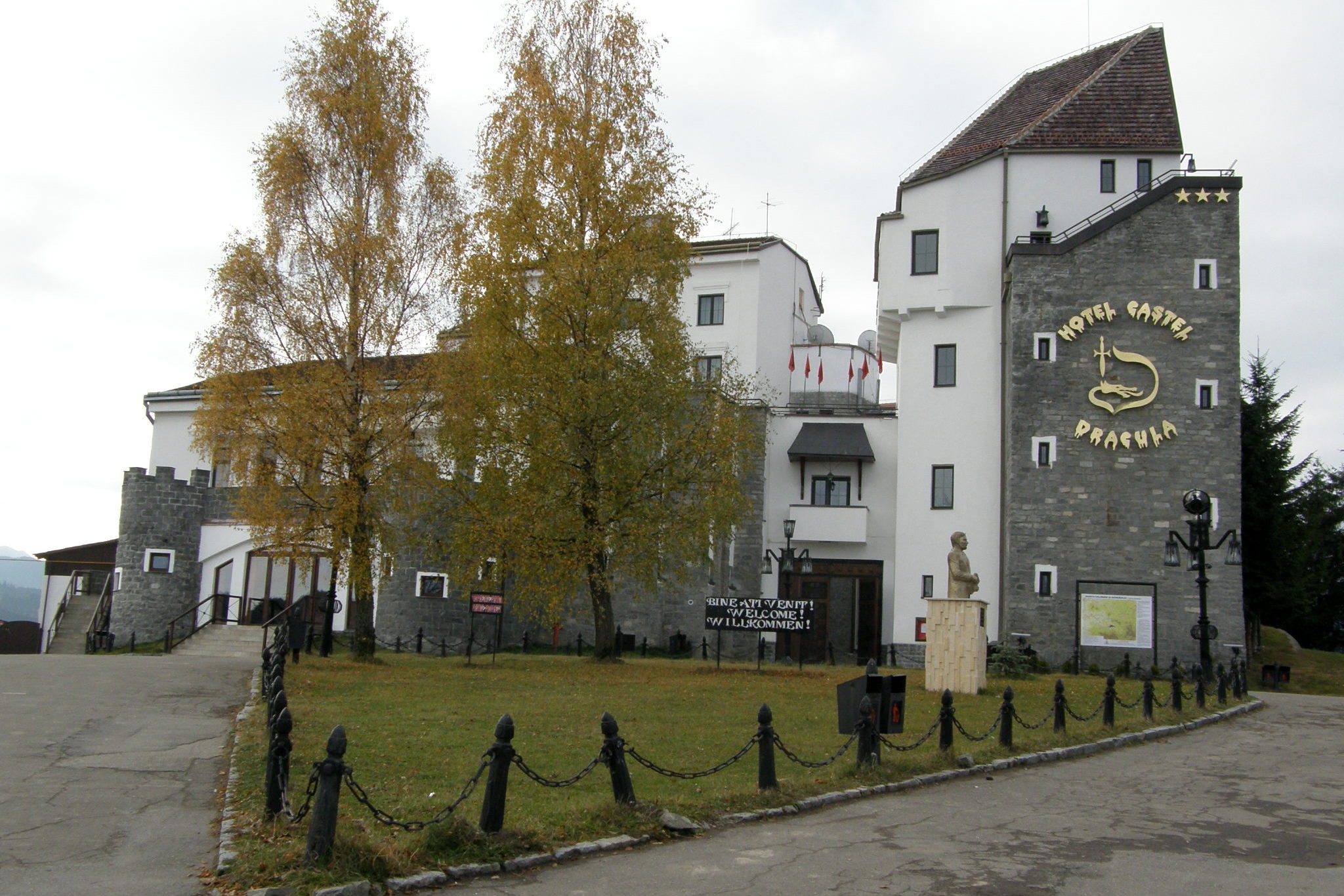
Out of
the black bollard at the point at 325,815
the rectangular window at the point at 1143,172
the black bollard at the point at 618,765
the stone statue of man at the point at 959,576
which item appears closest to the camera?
the black bollard at the point at 325,815

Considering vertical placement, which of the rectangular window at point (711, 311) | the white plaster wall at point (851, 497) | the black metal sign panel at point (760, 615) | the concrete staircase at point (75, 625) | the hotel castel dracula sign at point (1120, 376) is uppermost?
the rectangular window at point (711, 311)

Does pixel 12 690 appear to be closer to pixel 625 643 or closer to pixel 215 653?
pixel 215 653

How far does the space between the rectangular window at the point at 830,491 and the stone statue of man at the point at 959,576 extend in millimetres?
15721

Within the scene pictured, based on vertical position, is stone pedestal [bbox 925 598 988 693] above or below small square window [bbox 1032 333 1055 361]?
below

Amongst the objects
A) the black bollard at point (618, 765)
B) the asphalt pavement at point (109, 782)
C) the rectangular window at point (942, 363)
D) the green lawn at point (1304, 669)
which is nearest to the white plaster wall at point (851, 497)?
the rectangular window at point (942, 363)

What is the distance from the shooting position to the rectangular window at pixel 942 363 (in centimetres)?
3578

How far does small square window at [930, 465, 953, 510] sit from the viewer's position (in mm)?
35125

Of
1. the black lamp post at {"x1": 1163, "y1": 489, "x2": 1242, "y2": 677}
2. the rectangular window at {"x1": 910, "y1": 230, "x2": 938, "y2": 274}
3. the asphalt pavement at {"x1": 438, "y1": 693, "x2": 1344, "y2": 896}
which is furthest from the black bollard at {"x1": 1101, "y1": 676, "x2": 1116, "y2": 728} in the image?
the rectangular window at {"x1": 910, "y1": 230, "x2": 938, "y2": 274}

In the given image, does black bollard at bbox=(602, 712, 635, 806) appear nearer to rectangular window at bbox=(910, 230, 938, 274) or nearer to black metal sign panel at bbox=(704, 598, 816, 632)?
black metal sign panel at bbox=(704, 598, 816, 632)

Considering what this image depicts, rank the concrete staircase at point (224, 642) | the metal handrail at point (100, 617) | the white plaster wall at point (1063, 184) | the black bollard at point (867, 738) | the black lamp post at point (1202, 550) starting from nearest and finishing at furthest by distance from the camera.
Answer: the black bollard at point (867, 738), the black lamp post at point (1202, 550), the concrete staircase at point (224, 642), the white plaster wall at point (1063, 184), the metal handrail at point (100, 617)

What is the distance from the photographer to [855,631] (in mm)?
37219

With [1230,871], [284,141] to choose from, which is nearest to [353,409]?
[284,141]

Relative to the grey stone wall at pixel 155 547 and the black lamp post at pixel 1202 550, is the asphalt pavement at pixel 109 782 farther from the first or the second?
the grey stone wall at pixel 155 547

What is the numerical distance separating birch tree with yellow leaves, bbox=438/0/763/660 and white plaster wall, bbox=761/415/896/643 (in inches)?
441
